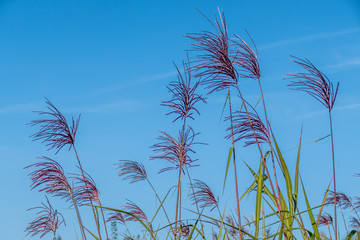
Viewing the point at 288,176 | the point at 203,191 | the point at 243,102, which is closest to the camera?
the point at 288,176

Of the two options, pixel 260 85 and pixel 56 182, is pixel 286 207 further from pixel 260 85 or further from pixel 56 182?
pixel 56 182

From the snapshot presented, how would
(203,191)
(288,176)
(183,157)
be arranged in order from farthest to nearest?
(203,191)
(183,157)
(288,176)

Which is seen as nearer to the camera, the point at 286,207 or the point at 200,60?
the point at 286,207

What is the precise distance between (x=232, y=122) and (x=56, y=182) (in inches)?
59.0

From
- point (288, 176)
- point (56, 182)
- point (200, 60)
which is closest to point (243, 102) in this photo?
point (200, 60)

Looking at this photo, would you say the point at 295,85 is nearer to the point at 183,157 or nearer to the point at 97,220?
the point at 183,157

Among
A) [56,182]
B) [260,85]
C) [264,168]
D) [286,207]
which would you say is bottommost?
[286,207]

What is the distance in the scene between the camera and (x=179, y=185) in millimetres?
3410

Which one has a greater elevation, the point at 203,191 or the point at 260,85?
the point at 260,85

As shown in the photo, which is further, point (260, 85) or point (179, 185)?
point (179, 185)

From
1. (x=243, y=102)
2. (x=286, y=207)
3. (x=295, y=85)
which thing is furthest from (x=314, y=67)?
(x=286, y=207)

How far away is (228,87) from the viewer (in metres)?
3.26

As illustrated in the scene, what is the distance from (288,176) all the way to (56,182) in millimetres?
1887

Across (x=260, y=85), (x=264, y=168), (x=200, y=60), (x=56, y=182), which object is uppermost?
(x=200, y=60)
